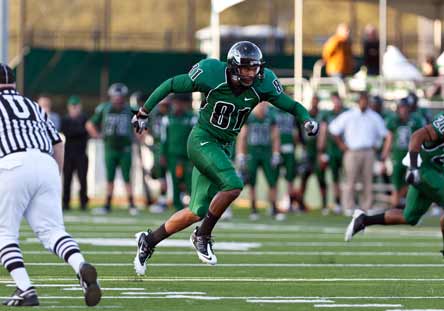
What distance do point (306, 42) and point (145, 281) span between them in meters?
46.2

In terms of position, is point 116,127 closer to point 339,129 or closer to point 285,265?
point 339,129

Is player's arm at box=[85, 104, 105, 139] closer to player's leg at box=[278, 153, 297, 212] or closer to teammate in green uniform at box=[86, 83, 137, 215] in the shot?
teammate in green uniform at box=[86, 83, 137, 215]

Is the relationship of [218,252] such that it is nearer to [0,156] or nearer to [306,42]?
[0,156]

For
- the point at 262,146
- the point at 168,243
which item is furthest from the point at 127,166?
the point at 168,243

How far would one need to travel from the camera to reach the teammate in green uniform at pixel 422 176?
39.7ft

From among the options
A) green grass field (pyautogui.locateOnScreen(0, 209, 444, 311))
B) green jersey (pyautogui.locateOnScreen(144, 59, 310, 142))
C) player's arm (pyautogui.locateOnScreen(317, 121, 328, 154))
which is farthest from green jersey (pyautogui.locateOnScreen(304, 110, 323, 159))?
green jersey (pyautogui.locateOnScreen(144, 59, 310, 142))

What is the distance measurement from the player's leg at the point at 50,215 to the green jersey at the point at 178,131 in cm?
1206

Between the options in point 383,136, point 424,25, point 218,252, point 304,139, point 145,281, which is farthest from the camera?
point 424,25

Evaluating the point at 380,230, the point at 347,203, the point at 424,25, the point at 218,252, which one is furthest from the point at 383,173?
the point at 218,252

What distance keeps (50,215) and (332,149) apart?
46.6 ft

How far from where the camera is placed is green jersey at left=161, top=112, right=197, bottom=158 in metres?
20.8

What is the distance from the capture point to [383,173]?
2302 cm

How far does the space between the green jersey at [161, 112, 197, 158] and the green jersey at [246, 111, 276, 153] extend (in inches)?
33.3

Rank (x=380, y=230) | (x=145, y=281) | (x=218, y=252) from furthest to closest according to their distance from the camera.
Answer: (x=380, y=230)
(x=218, y=252)
(x=145, y=281)
